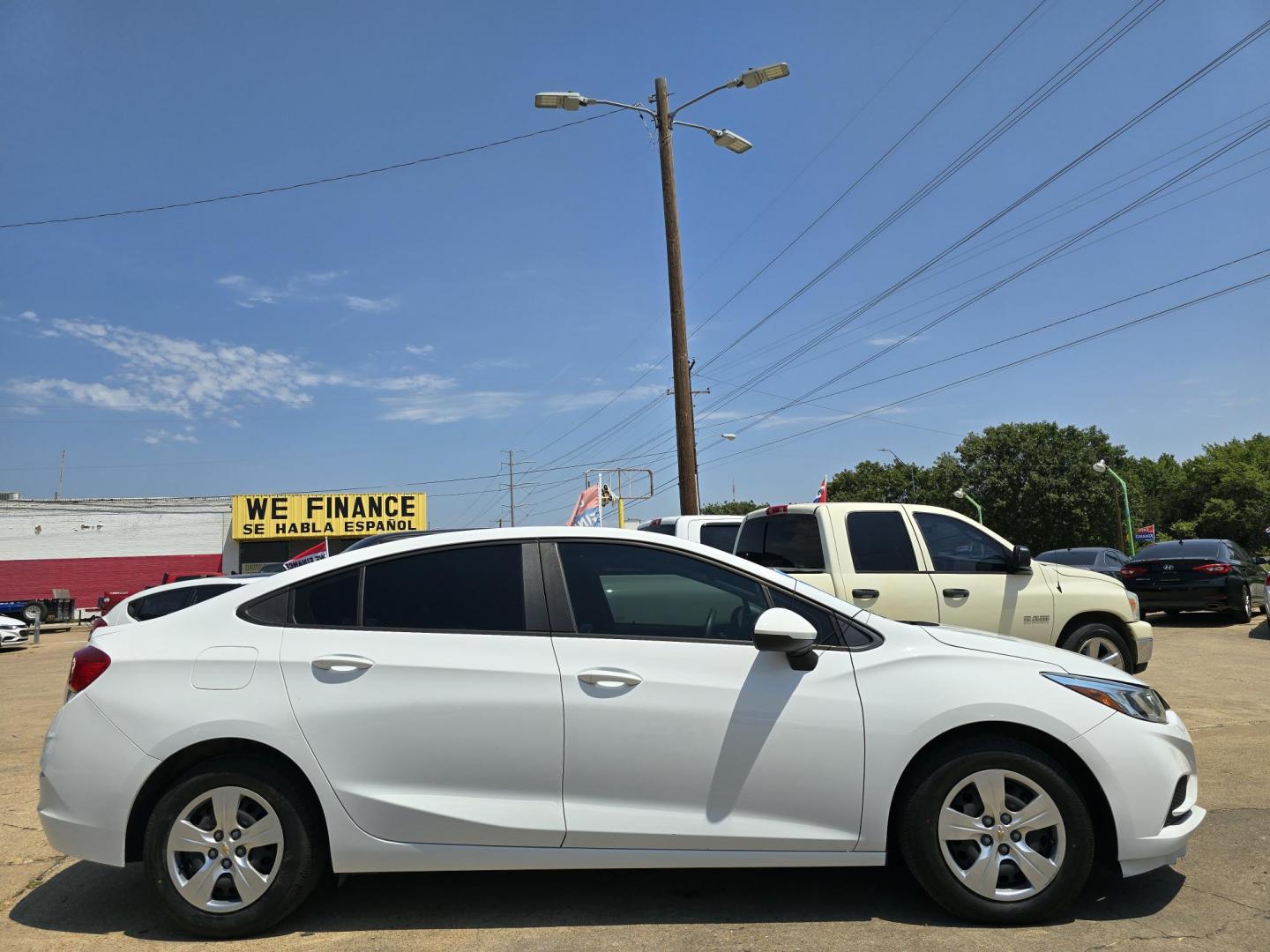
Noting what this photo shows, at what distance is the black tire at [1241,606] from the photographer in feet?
53.3

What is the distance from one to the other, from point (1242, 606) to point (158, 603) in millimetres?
17332

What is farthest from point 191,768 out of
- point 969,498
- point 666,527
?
point 969,498

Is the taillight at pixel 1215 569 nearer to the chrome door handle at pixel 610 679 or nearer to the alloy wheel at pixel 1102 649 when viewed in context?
the alloy wheel at pixel 1102 649

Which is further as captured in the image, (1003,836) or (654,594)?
(654,594)

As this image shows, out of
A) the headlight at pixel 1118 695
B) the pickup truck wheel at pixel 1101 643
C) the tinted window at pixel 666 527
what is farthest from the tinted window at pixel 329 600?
the tinted window at pixel 666 527

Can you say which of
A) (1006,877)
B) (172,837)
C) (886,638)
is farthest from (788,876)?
(172,837)

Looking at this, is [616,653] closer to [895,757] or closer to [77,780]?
A: [895,757]

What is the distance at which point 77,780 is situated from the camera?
375 centimetres

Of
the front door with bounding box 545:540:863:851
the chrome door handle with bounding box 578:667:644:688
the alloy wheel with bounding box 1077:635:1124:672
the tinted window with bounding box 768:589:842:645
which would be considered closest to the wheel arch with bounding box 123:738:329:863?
the front door with bounding box 545:540:863:851

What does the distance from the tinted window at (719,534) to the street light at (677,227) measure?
2.63 meters

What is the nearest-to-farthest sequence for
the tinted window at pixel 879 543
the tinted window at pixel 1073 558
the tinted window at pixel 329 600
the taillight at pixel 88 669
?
the taillight at pixel 88 669 < the tinted window at pixel 329 600 < the tinted window at pixel 879 543 < the tinted window at pixel 1073 558

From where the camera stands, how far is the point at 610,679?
3709mm

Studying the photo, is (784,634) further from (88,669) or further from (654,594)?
(88,669)

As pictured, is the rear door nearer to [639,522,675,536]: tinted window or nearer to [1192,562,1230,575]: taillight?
[639,522,675,536]: tinted window
